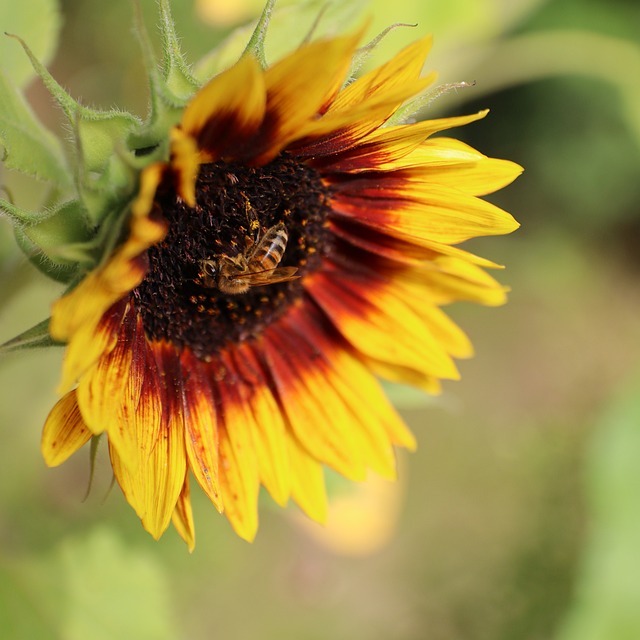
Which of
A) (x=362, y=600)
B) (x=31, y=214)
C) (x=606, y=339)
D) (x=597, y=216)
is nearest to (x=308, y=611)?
(x=362, y=600)

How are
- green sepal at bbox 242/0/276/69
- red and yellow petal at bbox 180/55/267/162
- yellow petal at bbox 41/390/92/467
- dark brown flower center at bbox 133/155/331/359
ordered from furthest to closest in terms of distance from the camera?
dark brown flower center at bbox 133/155/331/359, yellow petal at bbox 41/390/92/467, green sepal at bbox 242/0/276/69, red and yellow petal at bbox 180/55/267/162

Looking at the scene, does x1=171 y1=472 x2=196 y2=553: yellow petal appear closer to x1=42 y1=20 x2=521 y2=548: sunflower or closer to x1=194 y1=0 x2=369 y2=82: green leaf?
x1=42 y1=20 x2=521 y2=548: sunflower

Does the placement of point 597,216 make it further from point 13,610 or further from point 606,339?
point 13,610

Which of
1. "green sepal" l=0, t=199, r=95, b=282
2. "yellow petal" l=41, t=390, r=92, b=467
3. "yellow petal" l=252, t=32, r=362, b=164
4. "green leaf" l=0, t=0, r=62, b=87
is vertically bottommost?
"yellow petal" l=41, t=390, r=92, b=467

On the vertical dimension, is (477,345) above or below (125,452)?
above

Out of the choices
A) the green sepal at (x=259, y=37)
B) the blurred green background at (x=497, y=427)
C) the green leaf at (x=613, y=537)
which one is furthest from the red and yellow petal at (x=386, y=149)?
the green leaf at (x=613, y=537)

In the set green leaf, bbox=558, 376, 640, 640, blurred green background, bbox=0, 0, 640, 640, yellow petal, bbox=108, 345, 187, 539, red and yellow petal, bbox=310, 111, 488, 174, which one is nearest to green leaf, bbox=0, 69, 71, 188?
yellow petal, bbox=108, 345, 187, 539

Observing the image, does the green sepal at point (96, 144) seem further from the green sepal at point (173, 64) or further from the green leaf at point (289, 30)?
the green leaf at point (289, 30)
